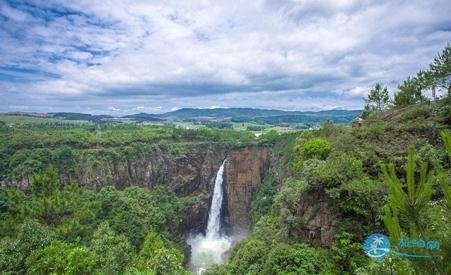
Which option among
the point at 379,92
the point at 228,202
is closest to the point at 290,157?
the point at 379,92

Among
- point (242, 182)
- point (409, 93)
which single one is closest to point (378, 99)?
point (409, 93)

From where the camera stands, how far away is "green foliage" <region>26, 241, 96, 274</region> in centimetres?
1540

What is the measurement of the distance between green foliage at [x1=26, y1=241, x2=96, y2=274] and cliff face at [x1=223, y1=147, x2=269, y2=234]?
41750 mm

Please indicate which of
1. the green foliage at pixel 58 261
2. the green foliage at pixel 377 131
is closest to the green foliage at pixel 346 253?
the green foliage at pixel 377 131

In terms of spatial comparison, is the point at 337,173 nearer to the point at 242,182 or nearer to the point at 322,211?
the point at 322,211

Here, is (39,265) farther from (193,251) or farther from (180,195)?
(180,195)

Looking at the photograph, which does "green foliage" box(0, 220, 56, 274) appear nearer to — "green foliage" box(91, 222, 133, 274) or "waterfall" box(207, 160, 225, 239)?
"green foliage" box(91, 222, 133, 274)

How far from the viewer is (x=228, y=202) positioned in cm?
5838

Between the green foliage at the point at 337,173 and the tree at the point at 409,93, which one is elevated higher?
the tree at the point at 409,93

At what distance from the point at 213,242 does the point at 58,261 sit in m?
38.1

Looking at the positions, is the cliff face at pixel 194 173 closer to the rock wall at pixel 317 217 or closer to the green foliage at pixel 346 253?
the rock wall at pixel 317 217

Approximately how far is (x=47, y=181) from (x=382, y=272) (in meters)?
31.4

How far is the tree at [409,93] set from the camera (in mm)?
31064

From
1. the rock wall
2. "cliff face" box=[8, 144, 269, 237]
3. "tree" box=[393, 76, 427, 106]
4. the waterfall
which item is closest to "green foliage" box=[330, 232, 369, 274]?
the rock wall
